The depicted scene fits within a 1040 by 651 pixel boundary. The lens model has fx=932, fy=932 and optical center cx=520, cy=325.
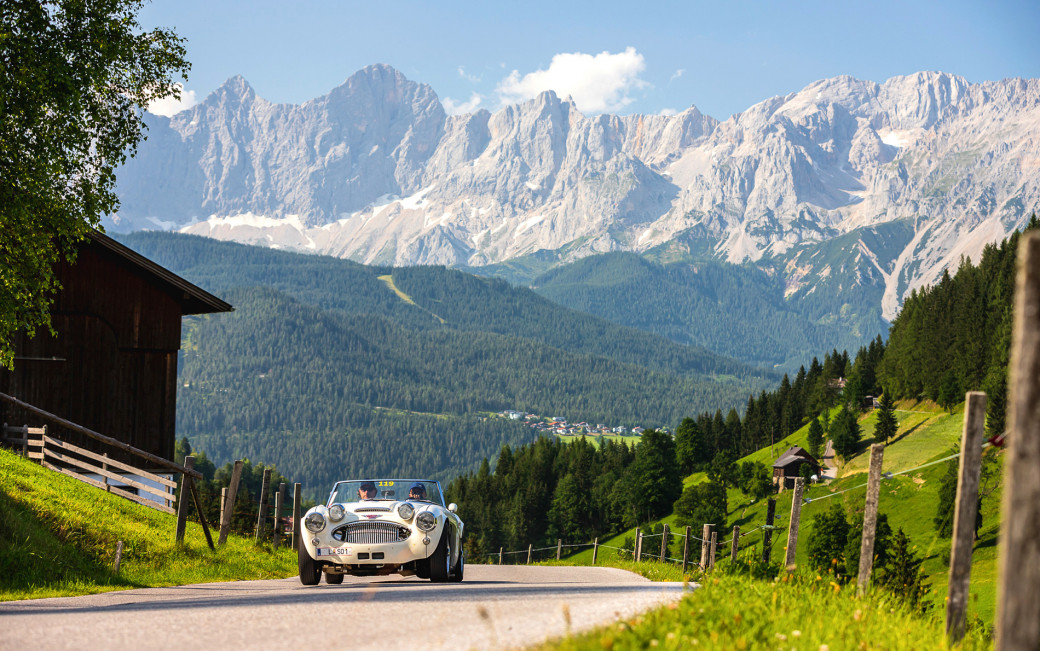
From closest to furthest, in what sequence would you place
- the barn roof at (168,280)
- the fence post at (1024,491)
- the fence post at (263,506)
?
the fence post at (1024,491), the fence post at (263,506), the barn roof at (168,280)

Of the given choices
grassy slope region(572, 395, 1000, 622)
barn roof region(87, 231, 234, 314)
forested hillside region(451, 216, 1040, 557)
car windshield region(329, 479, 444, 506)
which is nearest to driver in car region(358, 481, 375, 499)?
car windshield region(329, 479, 444, 506)

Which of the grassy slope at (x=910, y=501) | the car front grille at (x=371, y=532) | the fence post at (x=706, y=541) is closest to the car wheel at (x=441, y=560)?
the car front grille at (x=371, y=532)

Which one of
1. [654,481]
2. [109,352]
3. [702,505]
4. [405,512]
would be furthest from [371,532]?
[654,481]

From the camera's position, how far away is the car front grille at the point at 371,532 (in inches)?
574

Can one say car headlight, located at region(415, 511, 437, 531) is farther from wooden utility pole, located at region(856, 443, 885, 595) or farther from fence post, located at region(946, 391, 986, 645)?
fence post, located at region(946, 391, 986, 645)

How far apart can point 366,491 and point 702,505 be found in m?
98.3

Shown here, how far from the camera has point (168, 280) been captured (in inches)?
1266

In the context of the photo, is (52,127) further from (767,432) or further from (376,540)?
(767,432)

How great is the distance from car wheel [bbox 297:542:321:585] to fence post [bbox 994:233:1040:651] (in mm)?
12008

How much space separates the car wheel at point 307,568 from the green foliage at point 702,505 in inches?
3678

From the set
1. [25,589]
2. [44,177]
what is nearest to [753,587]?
[25,589]

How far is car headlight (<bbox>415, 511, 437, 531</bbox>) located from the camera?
14.6 m

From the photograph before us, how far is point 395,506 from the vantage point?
15.0 m

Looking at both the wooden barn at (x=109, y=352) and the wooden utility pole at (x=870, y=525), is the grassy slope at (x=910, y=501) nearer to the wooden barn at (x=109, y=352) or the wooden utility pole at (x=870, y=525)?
the wooden barn at (x=109, y=352)
